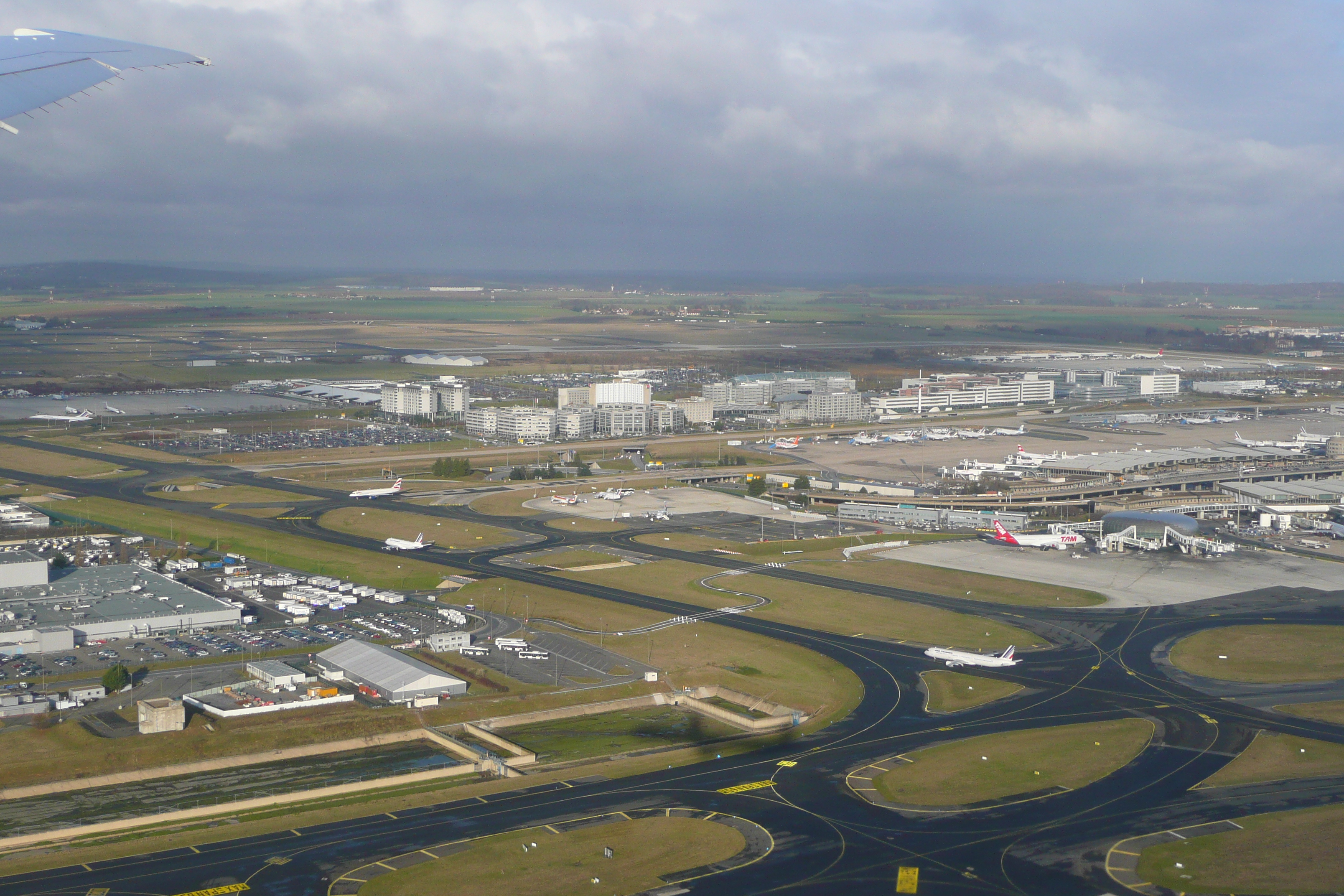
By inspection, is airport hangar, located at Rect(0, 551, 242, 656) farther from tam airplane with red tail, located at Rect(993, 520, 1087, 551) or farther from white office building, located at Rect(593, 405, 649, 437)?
white office building, located at Rect(593, 405, 649, 437)

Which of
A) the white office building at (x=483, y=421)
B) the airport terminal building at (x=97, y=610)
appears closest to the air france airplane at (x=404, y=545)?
the airport terminal building at (x=97, y=610)

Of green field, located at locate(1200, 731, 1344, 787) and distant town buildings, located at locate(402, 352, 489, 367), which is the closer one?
green field, located at locate(1200, 731, 1344, 787)

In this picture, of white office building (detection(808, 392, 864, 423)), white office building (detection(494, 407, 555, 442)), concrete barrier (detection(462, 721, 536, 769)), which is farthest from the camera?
white office building (detection(808, 392, 864, 423))

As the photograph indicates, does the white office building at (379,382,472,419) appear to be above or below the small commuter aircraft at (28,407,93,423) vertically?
above

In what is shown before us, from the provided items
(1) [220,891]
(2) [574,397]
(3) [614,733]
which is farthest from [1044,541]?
(2) [574,397]

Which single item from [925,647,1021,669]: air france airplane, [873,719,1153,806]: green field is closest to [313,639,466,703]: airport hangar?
[873,719,1153,806]: green field

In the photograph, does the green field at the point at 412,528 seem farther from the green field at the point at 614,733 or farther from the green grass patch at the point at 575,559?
the green field at the point at 614,733

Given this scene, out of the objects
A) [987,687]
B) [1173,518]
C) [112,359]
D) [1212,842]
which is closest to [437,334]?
[112,359]
